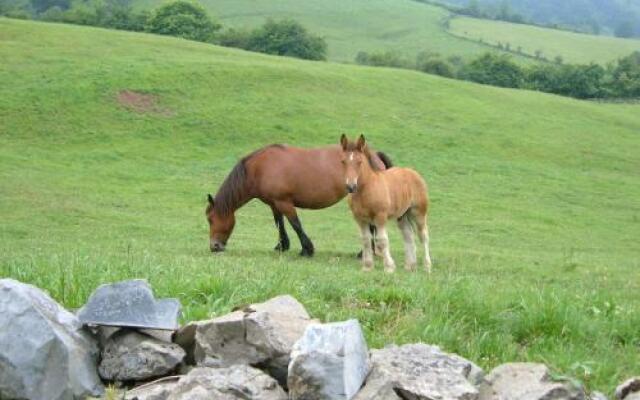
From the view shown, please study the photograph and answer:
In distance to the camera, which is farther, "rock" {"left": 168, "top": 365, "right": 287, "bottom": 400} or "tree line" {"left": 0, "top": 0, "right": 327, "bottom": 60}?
"tree line" {"left": 0, "top": 0, "right": 327, "bottom": 60}

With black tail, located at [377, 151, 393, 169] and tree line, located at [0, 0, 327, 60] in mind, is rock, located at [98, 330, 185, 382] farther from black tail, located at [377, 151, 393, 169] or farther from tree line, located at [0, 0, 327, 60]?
tree line, located at [0, 0, 327, 60]

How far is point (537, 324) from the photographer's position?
785 cm

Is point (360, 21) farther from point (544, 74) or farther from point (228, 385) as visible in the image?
point (228, 385)

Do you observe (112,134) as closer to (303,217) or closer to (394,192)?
(303,217)

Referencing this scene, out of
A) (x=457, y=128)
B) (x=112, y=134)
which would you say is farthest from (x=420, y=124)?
(x=112, y=134)

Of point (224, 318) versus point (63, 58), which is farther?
point (63, 58)

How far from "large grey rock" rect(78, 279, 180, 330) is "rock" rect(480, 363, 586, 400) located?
8.18ft

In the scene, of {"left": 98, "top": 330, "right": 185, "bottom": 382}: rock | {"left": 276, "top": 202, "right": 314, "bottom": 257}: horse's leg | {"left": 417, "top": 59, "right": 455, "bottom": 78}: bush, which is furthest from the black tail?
{"left": 417, "top": 59, "right": 455, "bottom": 78}: bush

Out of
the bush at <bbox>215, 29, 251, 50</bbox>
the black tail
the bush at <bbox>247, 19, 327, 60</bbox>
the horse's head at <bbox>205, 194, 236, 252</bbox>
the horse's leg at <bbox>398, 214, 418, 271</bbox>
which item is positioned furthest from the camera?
the bush at <bbox>215, 29, 251, 50</bbox>

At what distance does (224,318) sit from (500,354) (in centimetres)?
253

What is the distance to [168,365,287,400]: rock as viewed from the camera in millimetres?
5684

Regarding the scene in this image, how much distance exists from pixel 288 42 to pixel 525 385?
72.4 meters

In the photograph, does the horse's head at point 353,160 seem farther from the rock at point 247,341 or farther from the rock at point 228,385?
the rock at point 228,385

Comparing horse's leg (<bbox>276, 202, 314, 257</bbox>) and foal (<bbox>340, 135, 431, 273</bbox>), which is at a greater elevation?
foal (<bbox>340, 135, 431, 273</bbox>)
